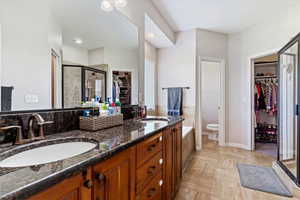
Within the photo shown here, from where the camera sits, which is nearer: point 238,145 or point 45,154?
point 45,154

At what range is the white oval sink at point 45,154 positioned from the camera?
0.73 meters

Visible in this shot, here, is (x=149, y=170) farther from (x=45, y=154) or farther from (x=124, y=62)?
(x=124, y=62)

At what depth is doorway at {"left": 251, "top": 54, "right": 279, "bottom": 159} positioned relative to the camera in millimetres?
4031

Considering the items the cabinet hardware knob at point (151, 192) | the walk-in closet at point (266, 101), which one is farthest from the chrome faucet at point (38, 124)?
the walk-in closet at point (266, 101)

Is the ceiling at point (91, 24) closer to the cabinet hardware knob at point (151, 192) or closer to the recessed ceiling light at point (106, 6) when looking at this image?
the recessed ceiling light at point (106, 6)

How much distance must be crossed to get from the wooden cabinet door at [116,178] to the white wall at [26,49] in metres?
0.63

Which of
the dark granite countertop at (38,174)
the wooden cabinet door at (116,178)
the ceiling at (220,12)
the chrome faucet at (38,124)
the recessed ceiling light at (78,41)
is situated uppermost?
the ceiling at (220,12)

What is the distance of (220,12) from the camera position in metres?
2.96

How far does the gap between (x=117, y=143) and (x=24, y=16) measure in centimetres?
91

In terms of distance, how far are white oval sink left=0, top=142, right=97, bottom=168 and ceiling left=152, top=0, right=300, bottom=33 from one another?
250cm

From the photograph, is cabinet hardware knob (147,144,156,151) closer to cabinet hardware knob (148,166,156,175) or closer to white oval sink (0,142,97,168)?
cabinet hardware knob (148,166,156,175)

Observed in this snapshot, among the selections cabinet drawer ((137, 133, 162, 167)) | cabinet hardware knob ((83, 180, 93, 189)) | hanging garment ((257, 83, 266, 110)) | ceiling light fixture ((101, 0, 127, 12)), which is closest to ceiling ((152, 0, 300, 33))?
ceiling light fixture ((101, 0, 127, 12))

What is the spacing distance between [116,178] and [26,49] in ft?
2.96

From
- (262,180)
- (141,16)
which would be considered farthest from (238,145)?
(141,16)
